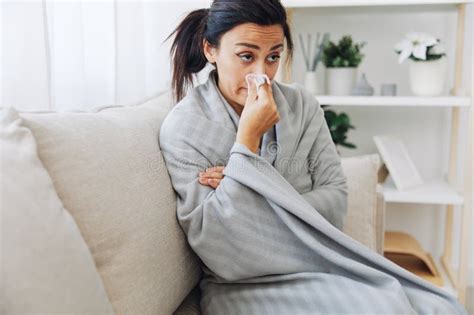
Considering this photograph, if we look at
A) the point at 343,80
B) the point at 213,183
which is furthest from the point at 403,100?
the point at 213,183

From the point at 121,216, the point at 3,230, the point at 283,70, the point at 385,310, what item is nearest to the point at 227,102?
the point at 121,216

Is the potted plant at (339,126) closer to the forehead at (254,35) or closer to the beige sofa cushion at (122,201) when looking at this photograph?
the forehead at (254,35)

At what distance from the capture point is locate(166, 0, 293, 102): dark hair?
4.09 ft

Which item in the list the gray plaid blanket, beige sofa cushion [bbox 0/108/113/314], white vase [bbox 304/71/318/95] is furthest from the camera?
white vase [bbox 304/71/318/95]

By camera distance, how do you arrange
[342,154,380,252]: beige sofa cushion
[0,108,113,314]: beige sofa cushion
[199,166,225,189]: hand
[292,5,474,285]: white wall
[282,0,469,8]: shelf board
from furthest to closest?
[292,5,474,285]: white wall → [282,0,469,8]: shelf board → [342,154,380,252]: beige sofa cushion → [199,166,225,189]: hand → [0,108,113,314]: beige sofa cushion

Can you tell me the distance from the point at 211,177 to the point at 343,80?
113 centimetres

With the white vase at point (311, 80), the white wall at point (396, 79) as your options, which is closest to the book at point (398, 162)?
the white wall at point (396, 79)

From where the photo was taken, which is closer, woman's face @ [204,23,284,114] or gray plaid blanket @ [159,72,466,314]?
gray plaid blanket @ [159,72,466,314]

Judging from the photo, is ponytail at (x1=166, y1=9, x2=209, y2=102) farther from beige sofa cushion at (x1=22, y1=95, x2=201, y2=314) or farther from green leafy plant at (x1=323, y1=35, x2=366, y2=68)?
green leafy plant at (x1=323, y1=35, x2=366, y2=68)

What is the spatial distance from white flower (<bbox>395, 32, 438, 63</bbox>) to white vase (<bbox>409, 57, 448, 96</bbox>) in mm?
57

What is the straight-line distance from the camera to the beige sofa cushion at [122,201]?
2.93ft

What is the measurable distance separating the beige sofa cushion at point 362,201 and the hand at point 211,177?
1.41ft

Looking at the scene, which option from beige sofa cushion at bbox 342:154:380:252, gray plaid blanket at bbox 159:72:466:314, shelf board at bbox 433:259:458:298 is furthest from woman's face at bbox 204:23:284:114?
shelf board at bbox 433:259:458:298

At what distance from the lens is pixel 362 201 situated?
4.97 feet
